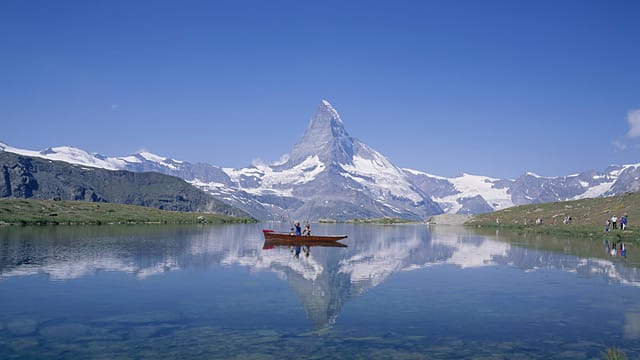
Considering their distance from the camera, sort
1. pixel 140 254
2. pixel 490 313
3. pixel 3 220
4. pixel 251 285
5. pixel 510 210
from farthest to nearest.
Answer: pixel 510 210, pixel 3 220, pixel 140 254, pixel 251 285, pixel 490 313

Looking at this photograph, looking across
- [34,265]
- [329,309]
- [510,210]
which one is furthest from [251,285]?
[510,210]

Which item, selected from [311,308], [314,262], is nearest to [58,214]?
[314,262]

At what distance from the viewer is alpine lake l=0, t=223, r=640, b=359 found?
25734 mm

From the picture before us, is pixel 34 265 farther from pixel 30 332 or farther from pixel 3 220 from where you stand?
pixel 3 220

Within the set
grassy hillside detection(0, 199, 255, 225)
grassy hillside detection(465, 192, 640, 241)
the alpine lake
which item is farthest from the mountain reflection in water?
grassy hillside detection(0, 199, 255, 225)

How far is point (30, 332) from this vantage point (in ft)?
90.3

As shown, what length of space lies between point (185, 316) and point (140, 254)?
38.0 metres

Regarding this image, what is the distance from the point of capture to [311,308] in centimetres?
3572

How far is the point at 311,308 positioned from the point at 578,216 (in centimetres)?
11910

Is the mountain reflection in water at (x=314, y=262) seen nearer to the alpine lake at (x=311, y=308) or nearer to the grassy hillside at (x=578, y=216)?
the alpine lake at (x=311, y=308)

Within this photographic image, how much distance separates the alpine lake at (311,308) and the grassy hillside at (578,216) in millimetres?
49404

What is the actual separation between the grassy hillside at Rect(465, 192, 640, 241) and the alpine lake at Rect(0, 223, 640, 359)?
49404 mm

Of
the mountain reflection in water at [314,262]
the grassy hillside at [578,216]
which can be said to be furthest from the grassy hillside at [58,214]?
the grassy hillside at [578,216]

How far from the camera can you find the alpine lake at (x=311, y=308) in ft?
84.4
